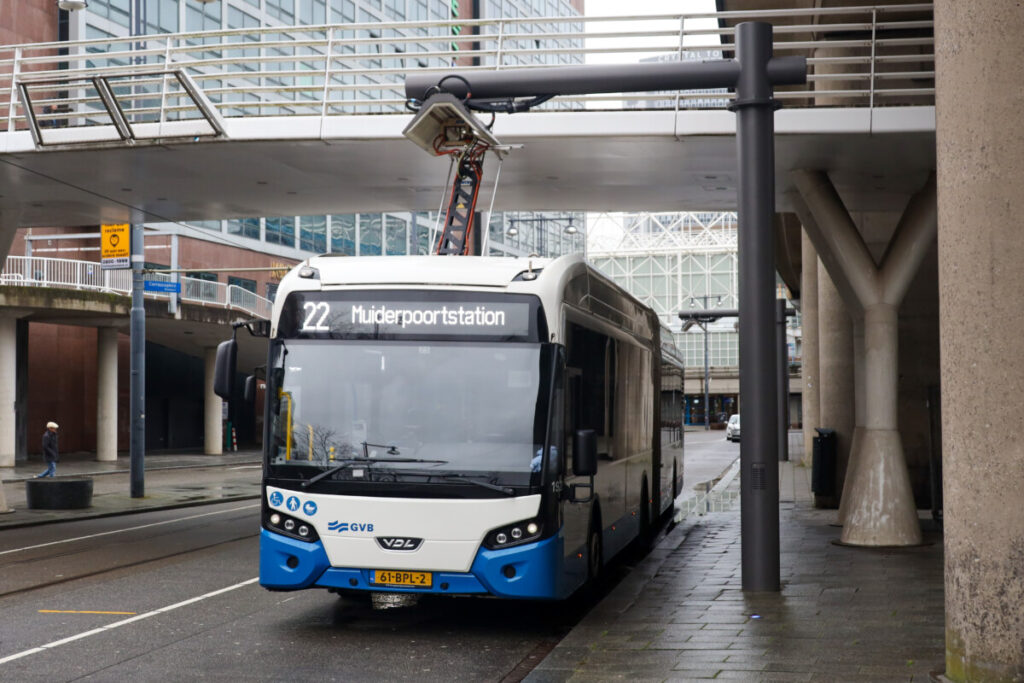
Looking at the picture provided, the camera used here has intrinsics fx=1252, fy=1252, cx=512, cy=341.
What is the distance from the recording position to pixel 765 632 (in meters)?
9.33

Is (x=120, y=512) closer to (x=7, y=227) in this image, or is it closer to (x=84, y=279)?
(x=7, y=227)

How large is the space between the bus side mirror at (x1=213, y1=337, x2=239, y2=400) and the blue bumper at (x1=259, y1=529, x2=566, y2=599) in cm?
131

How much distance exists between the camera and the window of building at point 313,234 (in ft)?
194

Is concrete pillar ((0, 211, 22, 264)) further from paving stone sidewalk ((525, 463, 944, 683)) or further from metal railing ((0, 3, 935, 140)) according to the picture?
paving stone sidewalk ((525, 463, 944, 683))

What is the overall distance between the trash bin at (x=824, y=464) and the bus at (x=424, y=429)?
11.7 metres

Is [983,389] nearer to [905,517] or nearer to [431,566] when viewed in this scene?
[431,566]

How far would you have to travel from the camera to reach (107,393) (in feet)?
142

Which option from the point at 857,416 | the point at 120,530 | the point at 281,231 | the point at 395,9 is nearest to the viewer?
the point at 857,416

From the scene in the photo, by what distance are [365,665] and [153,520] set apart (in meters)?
13.3

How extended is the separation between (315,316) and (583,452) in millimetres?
2368

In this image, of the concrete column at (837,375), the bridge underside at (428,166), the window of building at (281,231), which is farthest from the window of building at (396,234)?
the bridge underside at (428,166)

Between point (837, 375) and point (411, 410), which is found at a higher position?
point (837, 375)

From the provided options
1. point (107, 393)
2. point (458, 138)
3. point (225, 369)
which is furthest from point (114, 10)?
point (225, 369)

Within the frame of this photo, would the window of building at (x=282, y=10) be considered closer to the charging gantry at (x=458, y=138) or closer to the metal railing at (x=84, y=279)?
the metal railing at (x=84, y=279)
